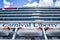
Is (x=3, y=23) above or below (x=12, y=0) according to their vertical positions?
below

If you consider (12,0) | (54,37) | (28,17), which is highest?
(12,0)

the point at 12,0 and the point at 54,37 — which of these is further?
the point at 12,0

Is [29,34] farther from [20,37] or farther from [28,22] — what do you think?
[28,22]

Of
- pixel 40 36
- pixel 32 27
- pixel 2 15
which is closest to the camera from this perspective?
pixel 40 36

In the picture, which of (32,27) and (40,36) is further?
(32,27)

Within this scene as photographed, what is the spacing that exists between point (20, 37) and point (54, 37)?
0.48 metres

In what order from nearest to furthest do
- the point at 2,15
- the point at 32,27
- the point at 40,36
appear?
the point at 40,36, the point at 32,27, the point at 2,15

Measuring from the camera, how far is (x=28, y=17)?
9.86 feet

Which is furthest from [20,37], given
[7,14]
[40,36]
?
[7,14]

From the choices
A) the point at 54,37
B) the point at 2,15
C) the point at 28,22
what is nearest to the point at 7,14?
the point at 2,15

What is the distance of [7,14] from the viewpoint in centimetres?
316

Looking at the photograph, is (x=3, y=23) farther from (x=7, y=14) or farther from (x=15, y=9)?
(x=15, y=9)

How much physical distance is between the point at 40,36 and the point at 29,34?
16 cm

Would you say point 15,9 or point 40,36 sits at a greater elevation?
point 15,9
